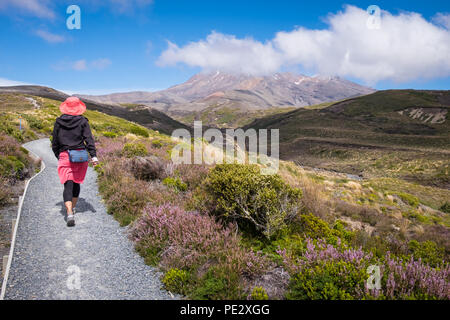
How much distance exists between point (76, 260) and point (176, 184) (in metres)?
4.34

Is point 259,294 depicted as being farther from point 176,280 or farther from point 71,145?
point 71,145

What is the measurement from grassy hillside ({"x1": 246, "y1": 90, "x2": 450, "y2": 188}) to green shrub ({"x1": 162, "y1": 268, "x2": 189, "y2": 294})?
48304mm

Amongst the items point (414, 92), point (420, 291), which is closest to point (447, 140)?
point (420, 291)

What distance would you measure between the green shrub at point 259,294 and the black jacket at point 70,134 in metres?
4.44

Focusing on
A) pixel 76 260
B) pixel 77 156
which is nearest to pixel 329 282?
pixel 76 260

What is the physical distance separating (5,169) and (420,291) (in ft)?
41.2

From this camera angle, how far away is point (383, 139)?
7969 cm

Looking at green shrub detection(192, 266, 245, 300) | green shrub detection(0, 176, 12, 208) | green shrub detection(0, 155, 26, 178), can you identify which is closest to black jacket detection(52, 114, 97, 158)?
green shrub detection(0, 176, 12, 208)

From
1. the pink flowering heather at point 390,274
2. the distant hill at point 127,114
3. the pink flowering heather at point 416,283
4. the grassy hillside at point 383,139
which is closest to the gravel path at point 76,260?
the pink flowering heather at point 390,274

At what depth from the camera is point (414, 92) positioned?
150m

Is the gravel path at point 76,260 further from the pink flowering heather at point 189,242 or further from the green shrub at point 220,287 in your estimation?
the green shrub at point 220,287

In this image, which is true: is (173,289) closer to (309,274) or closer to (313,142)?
(309,274)

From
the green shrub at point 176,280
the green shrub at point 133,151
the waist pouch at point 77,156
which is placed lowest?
the green shrub at point 176,280

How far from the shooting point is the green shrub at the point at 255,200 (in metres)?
5.36
